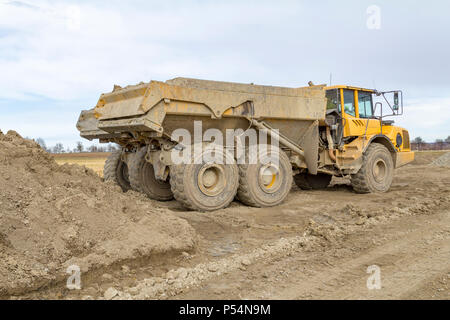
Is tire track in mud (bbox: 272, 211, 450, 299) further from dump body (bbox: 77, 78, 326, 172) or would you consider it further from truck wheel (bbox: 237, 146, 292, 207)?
dump body (bbox: 77, 78, 326, 172)

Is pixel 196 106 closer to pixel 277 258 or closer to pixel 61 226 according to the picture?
pixel 277 258

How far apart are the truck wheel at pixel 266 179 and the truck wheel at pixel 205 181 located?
245 mm

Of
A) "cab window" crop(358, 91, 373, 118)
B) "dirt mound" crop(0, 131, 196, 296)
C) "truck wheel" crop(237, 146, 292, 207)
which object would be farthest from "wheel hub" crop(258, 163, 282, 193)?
"cab window" crop(358, 91, 373, 118)

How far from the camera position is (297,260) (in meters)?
4.81

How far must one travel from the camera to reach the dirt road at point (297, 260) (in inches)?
152

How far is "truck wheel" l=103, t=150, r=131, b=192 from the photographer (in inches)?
385

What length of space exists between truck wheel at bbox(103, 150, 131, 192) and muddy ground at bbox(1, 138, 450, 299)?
3.35 m

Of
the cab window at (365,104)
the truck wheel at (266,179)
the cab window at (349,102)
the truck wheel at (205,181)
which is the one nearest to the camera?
the truck wheel at (205,181)

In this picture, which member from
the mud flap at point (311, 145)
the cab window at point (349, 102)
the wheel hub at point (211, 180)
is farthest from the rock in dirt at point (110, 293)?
the cab window at point (349, 102)

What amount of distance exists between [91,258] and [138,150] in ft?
15.7

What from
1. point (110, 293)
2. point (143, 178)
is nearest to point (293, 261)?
point (110, 293)

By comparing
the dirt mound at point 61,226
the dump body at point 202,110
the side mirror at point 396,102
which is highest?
the side mirror at point 396,102

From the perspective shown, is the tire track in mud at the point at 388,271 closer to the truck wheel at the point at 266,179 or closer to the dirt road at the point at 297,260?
the dirt road at the point at 297,260

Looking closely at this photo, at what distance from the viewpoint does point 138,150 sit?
877 centimetres
